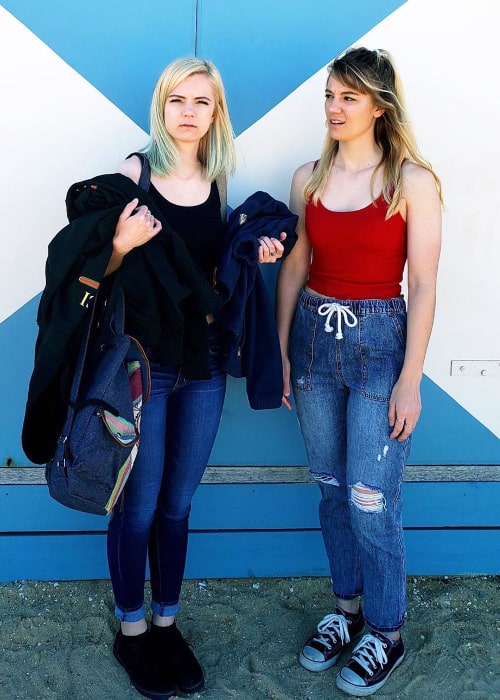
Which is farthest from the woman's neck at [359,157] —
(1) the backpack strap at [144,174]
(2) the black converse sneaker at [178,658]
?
(2) the black converse sneaker at [178,658]

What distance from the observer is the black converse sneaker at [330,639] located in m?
2.26

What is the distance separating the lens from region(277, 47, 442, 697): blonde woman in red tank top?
1951mm

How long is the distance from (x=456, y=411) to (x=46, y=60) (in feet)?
5.89

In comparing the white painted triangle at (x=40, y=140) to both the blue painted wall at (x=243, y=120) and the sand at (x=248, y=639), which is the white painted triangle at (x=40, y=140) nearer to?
the blue painted wall at (x=243, y=120)

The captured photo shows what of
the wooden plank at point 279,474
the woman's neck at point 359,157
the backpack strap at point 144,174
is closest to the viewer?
the backpack strap at point 144,174

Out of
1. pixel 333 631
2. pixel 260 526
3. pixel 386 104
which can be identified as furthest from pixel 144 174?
pixel 333 631

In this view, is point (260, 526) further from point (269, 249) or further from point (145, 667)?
point (269, 249)

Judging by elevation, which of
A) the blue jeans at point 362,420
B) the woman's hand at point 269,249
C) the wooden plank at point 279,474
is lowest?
the wooden plank at point 279,474

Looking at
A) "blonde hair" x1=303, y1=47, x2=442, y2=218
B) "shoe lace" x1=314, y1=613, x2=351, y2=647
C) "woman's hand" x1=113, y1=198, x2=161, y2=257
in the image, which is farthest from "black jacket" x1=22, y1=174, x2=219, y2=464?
"shoe lace" x1=314, y1=613, x2=351, y2=647

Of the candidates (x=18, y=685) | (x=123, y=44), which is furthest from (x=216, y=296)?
(x=18, y=685)

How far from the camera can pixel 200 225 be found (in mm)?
1979

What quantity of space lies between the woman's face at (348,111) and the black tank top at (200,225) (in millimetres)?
373

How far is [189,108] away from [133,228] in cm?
41

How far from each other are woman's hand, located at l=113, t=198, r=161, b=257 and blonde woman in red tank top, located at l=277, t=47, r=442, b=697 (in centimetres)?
51
